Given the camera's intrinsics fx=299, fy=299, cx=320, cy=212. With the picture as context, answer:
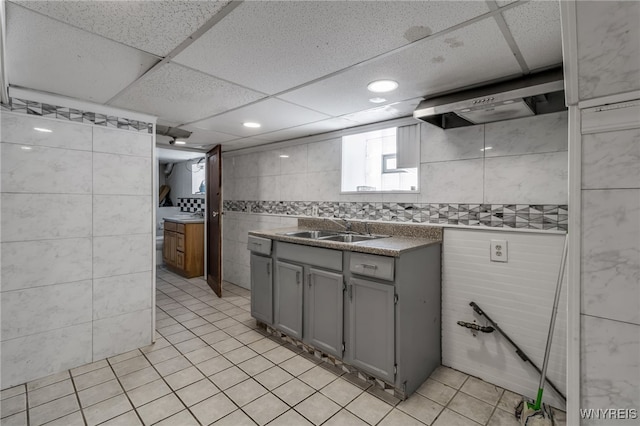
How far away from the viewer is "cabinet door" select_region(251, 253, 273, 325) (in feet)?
9.30

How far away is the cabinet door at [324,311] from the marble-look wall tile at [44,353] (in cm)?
176

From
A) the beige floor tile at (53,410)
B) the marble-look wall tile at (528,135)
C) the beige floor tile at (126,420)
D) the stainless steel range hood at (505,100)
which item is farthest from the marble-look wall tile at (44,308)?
the marble-look wall tile at (528,135)

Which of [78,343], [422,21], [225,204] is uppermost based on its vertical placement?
[422,21]

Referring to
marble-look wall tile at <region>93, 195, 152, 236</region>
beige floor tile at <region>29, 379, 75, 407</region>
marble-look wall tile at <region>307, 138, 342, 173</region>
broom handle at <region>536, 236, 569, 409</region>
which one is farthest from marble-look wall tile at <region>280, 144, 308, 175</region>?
beige floor tile at <region>29, 379, 75, 407</region>

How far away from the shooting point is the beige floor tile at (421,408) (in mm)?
1787

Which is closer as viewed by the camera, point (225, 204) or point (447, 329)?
point (447, 329)

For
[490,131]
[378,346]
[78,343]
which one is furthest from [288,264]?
[490,131]

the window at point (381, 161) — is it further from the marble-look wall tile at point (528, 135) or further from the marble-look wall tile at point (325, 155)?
the marble-look wall tile at point (528, 135)

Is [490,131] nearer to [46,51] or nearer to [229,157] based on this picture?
[46,51]

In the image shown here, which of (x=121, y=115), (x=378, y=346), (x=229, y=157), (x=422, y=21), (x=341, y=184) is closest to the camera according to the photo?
(x=422, y=21)

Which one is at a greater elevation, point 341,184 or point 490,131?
point 490,131

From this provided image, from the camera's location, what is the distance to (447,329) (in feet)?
7.66

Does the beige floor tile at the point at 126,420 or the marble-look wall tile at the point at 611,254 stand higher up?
the marble-look wall tile at the point at 611,254

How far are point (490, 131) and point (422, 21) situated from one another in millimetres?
1207
